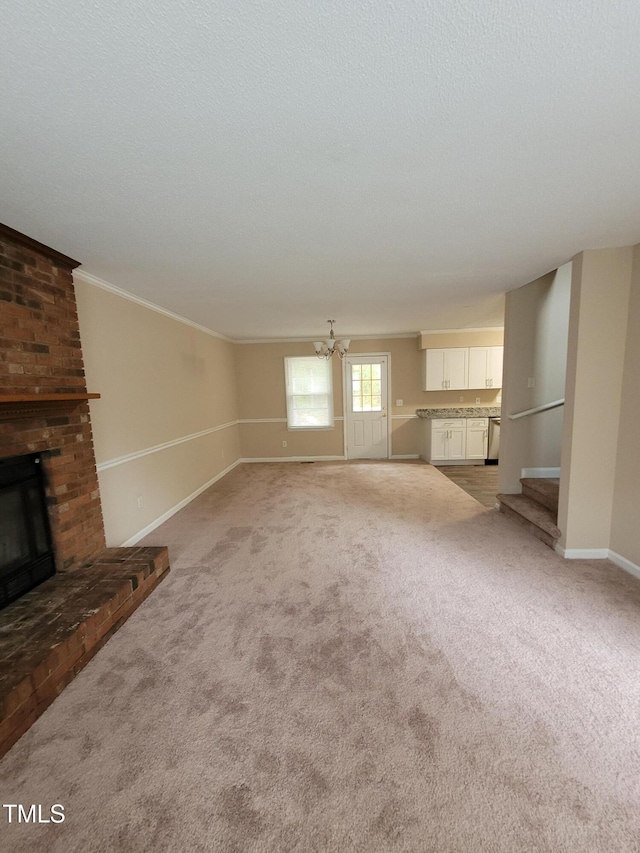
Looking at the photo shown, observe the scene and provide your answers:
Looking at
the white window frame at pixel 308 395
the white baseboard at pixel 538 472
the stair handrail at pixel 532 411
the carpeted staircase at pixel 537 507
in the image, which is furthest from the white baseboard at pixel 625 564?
the white window frame at pixel 308 395

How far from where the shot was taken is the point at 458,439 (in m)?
6.01

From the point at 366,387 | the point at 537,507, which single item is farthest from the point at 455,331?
the point at 537,507

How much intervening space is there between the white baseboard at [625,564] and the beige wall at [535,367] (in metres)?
1.20

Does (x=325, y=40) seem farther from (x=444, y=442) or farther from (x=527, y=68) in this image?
(x=444, y=442)

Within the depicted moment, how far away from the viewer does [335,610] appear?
225 centimetres

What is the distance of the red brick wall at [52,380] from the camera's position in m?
2.06

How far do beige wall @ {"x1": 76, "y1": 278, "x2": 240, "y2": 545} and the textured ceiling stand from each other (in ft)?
2.66

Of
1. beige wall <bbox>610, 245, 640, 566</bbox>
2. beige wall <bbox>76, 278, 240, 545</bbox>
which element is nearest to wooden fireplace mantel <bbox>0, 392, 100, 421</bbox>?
beige wall <bbox>76, 278, 240, 545</bbox>

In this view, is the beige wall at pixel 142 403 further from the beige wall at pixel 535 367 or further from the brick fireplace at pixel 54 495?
the beige wall at pixel 535 367

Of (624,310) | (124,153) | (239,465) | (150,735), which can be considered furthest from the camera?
(239,465)

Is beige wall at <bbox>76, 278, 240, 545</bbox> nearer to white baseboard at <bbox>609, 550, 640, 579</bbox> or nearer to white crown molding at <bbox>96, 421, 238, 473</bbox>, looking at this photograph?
white crown molding at <bbox>96, 421, 238, 473</bbox>

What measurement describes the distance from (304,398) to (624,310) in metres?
4.87

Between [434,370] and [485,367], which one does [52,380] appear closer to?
[434,370]

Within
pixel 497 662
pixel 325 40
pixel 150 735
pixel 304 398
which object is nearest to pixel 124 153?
pixel 325 40
